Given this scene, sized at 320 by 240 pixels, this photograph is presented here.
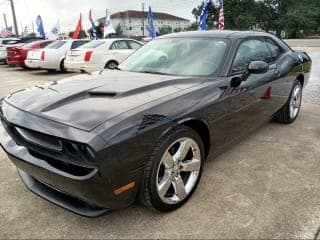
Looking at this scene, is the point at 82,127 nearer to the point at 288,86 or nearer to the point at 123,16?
the point at 288,86

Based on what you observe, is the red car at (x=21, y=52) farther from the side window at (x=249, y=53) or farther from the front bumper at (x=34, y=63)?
the side window at (x=249, y=53)

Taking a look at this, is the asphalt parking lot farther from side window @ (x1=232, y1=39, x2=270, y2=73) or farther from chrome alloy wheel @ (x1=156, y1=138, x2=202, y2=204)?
side window @ (x1=232, y1=39, x2=270, y2=73)

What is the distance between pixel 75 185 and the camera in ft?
6.86

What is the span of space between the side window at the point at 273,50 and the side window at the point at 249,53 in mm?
118

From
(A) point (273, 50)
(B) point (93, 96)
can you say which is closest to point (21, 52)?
(A) point (273, 50)

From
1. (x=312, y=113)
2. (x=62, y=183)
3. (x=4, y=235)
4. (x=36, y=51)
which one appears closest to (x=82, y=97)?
(x=62, y=183)

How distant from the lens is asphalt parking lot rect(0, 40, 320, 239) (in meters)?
2.43

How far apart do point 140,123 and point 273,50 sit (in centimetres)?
299

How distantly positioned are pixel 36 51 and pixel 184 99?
1147 cm

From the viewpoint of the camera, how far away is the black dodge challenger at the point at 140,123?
211 centimetres

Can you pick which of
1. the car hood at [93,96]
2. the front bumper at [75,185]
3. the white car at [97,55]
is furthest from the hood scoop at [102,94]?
the white car at [97,55]

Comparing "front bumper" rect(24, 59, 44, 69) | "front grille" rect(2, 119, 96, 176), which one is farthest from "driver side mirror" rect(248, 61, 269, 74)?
"front bumper" rect(24, 59, 44, 69)

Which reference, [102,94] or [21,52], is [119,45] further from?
[102,94]

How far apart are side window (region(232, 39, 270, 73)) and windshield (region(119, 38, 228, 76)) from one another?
0.20 meters
